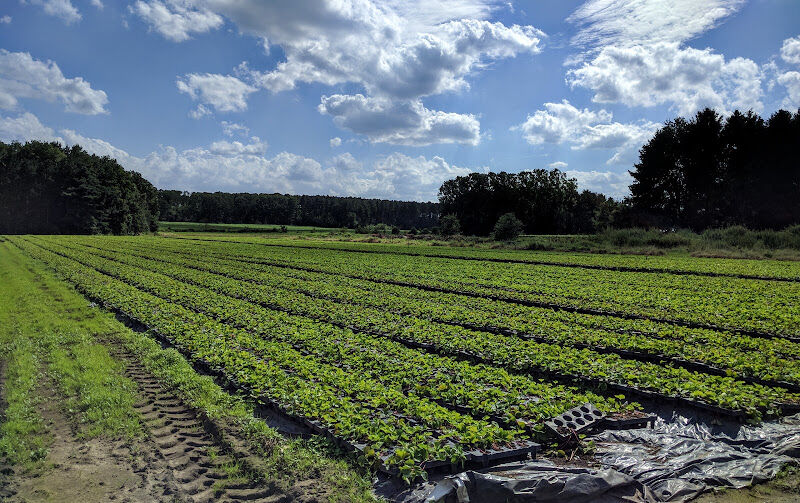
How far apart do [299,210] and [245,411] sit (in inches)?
6266

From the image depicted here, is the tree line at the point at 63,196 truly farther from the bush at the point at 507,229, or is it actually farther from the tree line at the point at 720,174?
the tree line at the point at 720,174

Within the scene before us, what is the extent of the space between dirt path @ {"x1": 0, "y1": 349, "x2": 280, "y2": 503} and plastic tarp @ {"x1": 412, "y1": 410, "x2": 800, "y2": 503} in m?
2.49

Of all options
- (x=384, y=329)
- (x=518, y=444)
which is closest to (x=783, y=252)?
(x=384, y=329)

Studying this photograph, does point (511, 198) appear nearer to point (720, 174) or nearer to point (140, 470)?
point (720, 174)

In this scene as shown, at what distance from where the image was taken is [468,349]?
35.3ft

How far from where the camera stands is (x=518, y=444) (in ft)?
20.5

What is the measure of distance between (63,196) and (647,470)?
387 ft

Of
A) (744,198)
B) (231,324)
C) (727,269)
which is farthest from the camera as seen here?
(744,198)

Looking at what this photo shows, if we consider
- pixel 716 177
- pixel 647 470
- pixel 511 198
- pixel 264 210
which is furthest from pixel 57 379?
pixel 264 210

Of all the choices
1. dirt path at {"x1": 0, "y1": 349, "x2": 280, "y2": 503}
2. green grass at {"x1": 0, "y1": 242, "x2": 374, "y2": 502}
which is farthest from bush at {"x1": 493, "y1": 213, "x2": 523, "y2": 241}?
dirt path at {"x1": 0, "y1": 349, "x2": 280, "y2": 503}

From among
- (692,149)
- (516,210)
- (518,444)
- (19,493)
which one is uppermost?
(692,149)

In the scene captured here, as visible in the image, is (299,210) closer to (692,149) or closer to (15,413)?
(692,149)

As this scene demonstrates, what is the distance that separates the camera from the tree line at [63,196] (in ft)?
309

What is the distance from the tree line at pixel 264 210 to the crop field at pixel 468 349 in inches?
5374
